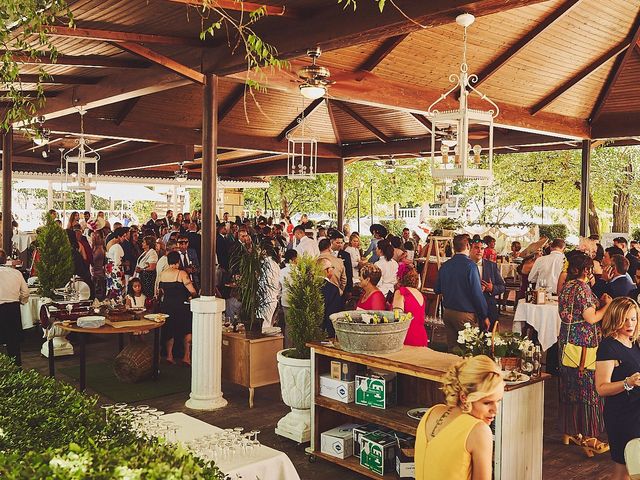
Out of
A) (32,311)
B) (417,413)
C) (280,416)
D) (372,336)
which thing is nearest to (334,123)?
(32,311)

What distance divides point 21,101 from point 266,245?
3.10 m

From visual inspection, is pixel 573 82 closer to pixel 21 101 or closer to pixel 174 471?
pixel 21 101

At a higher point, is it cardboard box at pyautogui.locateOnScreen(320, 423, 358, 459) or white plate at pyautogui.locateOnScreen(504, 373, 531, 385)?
white plate at pyautogui.locateOnScreen(504, 373, 531, 385)

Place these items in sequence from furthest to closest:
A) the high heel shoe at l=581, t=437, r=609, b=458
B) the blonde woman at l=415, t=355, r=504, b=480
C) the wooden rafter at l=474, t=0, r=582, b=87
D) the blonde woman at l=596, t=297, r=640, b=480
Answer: the wooden rafter at l=474, t=0, r=582, b=87 < the high heel shoe at l=581, t=437, r=609, b=458 < the blonde woman at l=596, t=297, r=640, b=480 < the blonde woman at l=415, t=355, r=504, b=480

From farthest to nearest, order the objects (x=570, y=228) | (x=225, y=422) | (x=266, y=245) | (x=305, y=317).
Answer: (x=570, y=228)
(x=266, y=245)
(x=225, y=422)
(x=305, y=317)

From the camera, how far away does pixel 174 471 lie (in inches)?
76.6

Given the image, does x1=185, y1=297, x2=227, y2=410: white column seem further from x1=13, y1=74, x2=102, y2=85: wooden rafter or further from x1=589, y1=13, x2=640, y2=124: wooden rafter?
x1=589, y1=13, x2=640, y2=124: wooden rafter

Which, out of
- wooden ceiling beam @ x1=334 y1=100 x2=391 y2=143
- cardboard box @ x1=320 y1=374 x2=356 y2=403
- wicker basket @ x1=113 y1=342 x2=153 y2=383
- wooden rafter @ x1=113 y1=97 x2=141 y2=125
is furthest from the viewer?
wooden ceiling beam @ x1=334 y1=100 x2=391 y2=143

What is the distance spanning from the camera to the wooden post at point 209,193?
6.70 metres

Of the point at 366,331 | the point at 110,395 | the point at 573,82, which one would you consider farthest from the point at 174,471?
the point at 573,82

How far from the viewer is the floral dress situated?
212 inches

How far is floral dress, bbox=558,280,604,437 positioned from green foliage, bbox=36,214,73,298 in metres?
6.37

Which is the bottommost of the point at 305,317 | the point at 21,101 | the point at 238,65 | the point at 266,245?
the point at 305,317

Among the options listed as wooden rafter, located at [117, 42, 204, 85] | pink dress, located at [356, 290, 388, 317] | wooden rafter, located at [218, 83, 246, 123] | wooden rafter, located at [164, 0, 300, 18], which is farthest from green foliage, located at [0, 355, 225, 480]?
wooden rafter, located at [218, 83, 246, 123]
